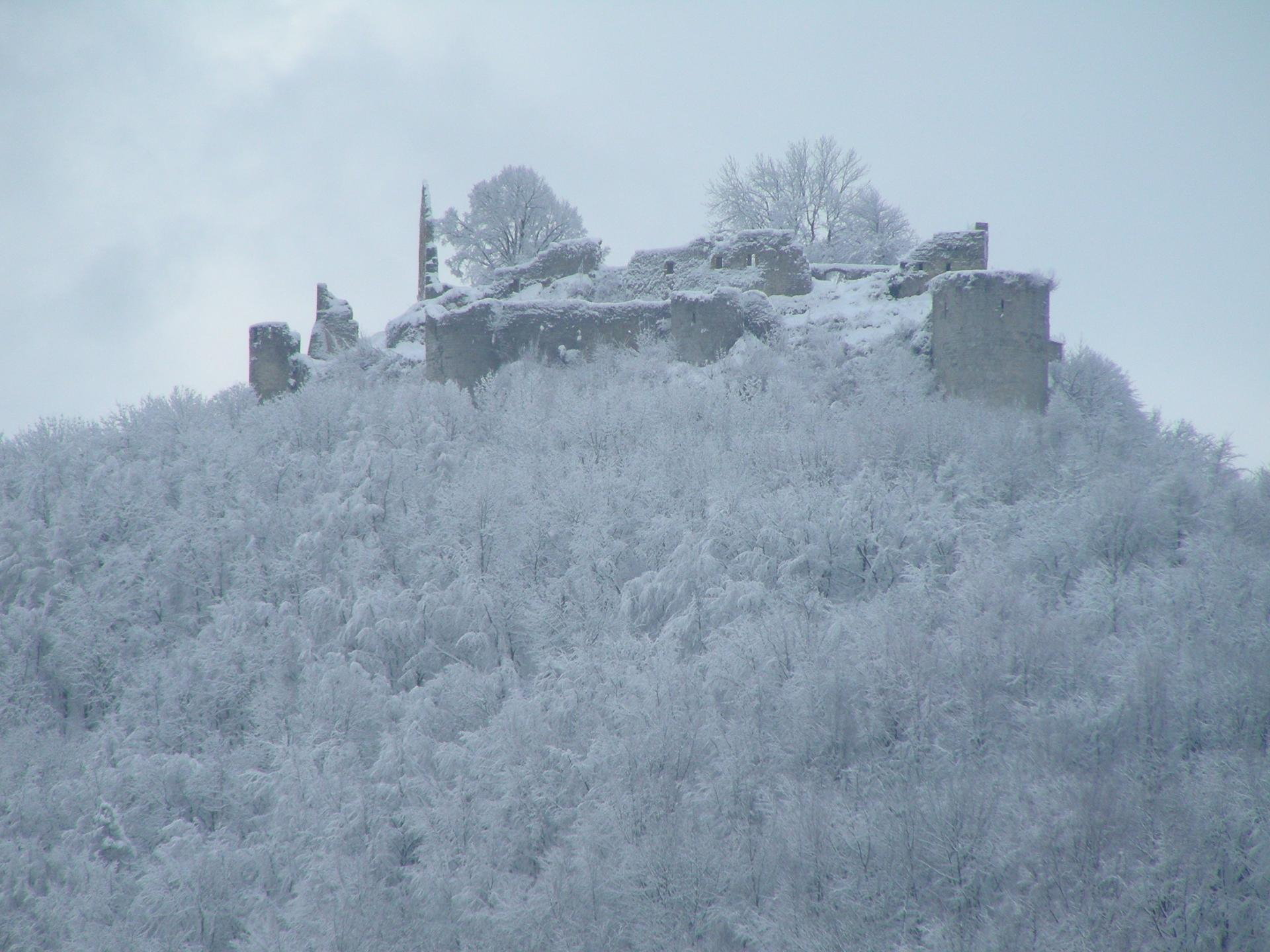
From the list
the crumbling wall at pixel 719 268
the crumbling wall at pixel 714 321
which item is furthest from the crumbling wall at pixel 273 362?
the crumbling wall at pixel 714 321

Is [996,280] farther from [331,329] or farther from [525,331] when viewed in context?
[331,329]

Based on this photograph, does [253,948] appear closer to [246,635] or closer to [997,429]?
[246,635]

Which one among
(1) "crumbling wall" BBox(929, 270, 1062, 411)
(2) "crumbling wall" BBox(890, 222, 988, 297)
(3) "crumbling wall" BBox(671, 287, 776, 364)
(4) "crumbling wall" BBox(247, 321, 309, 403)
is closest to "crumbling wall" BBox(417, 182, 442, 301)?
(4) "crumbling wall" BBox(247, 321, 309, 403)

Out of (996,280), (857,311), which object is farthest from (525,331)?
(996,280)

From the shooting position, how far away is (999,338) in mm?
20141

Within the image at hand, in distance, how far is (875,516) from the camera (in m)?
16.9

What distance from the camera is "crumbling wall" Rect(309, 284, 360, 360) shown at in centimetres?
2664

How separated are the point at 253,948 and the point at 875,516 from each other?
10.1 meters

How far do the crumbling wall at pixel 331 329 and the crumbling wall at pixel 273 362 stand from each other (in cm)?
128

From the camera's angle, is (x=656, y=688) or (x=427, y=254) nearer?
(x=656, y=688)

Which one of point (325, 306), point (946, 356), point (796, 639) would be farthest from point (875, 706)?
point (325, 306)

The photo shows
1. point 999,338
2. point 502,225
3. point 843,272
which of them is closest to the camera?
point 999,338

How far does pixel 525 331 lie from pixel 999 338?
968cm

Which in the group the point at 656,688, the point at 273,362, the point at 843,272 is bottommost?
the point at 656,688
